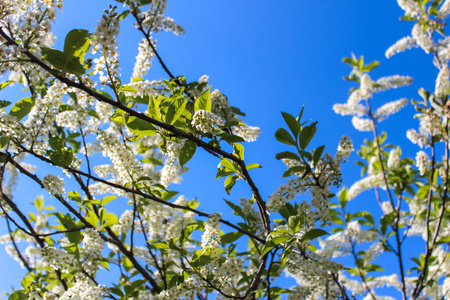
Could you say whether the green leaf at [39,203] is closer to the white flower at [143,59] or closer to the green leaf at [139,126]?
the white flower at [143,59]

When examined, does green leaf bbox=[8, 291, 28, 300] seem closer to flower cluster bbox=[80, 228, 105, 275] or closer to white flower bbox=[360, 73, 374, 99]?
flower cluster bbox=[80, 228, 105, 275]

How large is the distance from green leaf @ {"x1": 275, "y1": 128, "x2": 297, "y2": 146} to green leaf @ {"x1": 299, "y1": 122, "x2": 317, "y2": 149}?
61 mm

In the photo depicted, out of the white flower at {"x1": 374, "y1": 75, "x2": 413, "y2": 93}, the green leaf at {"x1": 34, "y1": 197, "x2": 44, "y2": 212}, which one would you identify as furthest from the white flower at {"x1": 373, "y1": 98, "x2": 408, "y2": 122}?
the green leaf at {"x1": 34, "y1": 197, "x2": 44, "y2": 212}

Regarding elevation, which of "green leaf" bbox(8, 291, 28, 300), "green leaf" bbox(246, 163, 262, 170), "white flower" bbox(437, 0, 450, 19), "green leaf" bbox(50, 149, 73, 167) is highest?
"white flower" bbox(437, 0, 450, 19)

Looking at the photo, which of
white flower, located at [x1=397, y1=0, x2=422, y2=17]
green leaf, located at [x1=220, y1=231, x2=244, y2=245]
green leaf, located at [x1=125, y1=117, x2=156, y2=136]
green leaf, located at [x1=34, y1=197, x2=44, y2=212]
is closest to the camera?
green leaf, located at [x1=125, y1=117, x2=156, y2=136]

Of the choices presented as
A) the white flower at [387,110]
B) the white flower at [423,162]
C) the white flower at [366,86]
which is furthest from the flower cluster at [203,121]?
the white flower at [387,110]

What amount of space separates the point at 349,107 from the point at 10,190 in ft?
19.2

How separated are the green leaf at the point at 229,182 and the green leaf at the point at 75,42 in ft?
4.31

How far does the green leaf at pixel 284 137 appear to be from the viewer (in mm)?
2541

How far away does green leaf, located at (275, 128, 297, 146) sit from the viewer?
2.54m

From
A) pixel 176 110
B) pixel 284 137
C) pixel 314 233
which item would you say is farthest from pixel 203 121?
pixel 314 233

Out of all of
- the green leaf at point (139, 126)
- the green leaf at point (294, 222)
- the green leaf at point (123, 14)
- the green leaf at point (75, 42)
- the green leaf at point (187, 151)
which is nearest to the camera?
the green leaf at point (75, 42)

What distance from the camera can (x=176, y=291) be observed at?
286 cm

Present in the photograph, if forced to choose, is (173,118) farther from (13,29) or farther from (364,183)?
(364,183)
